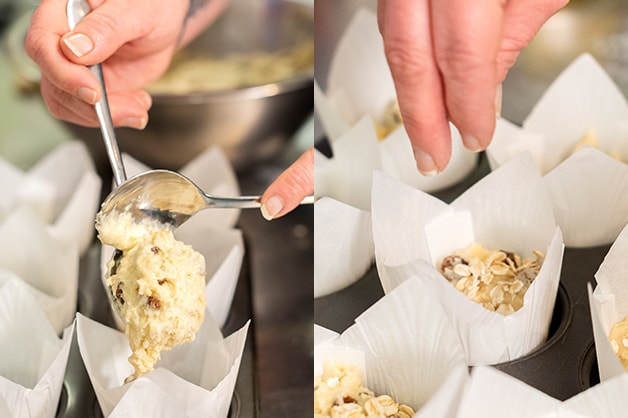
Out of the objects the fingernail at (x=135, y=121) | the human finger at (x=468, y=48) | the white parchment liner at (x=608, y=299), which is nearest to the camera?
the human finger at (x=468, y=48)

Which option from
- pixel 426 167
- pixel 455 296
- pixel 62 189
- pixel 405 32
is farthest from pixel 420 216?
pixel 62 189

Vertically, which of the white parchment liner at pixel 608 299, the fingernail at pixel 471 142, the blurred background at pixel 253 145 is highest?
the fingernail at pixel 471 142

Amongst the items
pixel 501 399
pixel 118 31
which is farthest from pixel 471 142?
pixel 118 31

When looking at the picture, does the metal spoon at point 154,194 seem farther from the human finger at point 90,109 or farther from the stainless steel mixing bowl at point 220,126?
the stainless steel mixing bowl at point 220,126

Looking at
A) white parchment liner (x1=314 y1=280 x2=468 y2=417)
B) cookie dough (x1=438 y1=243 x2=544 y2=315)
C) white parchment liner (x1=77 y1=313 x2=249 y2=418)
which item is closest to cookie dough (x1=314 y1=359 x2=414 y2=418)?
white parchment liner (x1=314 y1=280 x2=468 y2=417)

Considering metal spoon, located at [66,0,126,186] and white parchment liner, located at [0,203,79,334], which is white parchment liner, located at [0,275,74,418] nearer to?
white parchment liner, located at [0,203,79,334]

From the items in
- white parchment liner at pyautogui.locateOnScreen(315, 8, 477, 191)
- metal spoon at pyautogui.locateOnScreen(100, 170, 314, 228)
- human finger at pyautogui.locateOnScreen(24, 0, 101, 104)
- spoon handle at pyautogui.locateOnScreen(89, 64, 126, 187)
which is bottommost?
white parchment liner at pyautogui.locateOnScreen(315, 8, 477, 191)

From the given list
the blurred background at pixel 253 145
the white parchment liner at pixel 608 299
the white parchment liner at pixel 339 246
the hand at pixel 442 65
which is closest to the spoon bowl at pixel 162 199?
the white parchment liner at pixel 339 246
